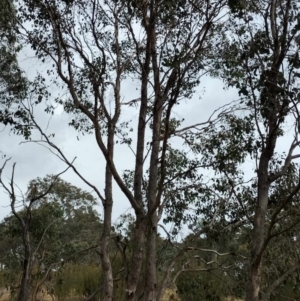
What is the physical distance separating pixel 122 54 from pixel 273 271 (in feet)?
16.5

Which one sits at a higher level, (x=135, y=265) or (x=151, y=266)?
(x=151, y=266)

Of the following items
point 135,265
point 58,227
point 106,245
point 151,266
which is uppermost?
point 58,227

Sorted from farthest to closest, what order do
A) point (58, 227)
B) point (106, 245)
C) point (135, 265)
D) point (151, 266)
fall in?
point (58, 227) → point (106, 245) → point (151, 266) → point (135, 265)

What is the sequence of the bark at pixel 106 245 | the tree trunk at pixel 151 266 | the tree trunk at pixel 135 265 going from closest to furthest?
the tree trunk at pixel 135 265, the tree trunk at pixel 151 266, the bark at pixel 106 245

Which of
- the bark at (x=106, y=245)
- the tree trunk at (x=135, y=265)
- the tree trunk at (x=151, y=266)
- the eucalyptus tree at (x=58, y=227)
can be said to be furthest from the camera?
the eucalyptus tree at (x=58, y=227)

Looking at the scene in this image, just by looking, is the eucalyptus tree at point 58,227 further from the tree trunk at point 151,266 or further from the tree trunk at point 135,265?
the tree trunk at point 135,265

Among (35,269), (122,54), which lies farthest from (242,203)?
(35,269)

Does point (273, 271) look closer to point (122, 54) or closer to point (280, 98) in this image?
point (280, 98)

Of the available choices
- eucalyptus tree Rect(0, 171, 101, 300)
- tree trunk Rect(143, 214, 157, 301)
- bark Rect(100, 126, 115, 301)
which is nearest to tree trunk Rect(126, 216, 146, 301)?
tree trunk Rect(143, 214, 157, 301)

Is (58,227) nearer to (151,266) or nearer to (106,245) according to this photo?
(106,245)

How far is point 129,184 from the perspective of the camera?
10500 millimetres

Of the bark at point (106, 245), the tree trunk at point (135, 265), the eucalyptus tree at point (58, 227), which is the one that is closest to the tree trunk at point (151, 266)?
the tree trunk at point (135, 265)

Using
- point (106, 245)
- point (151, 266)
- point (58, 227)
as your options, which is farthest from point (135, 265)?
point (58, 227)

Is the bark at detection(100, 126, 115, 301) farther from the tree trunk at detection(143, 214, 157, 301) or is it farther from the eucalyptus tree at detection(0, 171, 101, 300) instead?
the eucalyptus tree at detection(0, 171, 101, 300)
